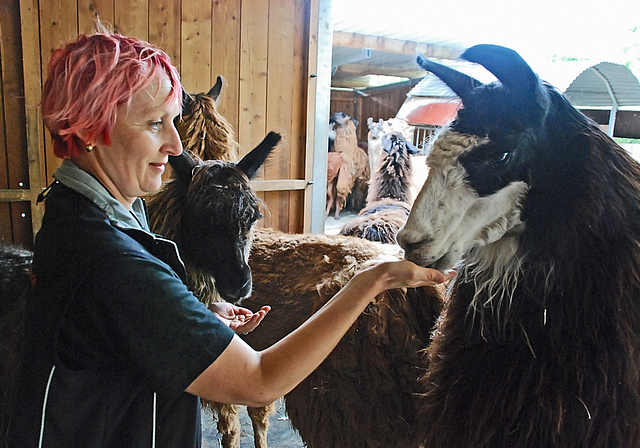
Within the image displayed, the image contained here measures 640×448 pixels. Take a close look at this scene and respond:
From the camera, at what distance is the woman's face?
3.56 feet

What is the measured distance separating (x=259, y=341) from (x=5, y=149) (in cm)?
248

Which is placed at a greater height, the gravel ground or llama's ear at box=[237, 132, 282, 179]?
llama's ear at box=[237, 132, 282, 179]

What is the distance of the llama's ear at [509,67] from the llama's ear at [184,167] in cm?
132

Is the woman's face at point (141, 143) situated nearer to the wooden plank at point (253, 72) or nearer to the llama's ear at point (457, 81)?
the llama's ear at point (457, 81)

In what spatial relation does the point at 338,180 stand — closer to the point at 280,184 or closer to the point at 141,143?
the point at 280,184

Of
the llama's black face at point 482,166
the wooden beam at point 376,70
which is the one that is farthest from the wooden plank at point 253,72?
the wooden beam at point 376,70

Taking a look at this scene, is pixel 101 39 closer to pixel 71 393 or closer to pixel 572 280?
pixel 71 393

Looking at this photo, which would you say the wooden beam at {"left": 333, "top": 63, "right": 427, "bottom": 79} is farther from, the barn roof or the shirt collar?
the shirt collar

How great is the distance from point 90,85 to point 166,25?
3337 mm

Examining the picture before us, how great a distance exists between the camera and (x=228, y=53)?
168 inches

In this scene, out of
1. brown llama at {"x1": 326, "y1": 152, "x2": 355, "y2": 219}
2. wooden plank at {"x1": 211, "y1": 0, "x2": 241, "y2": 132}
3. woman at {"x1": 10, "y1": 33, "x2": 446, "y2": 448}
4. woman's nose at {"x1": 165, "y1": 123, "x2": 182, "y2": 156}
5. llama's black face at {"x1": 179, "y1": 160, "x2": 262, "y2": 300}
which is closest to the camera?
woman at {"x1": 10, "y1": 33, "x2": 446, "y2": 448}

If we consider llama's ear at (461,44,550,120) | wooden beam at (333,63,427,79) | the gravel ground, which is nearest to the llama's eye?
llama's ear at (461,44,550,120)

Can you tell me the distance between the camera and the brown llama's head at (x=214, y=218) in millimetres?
1953

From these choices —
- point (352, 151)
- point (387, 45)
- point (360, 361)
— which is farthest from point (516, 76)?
point (352, 151)
